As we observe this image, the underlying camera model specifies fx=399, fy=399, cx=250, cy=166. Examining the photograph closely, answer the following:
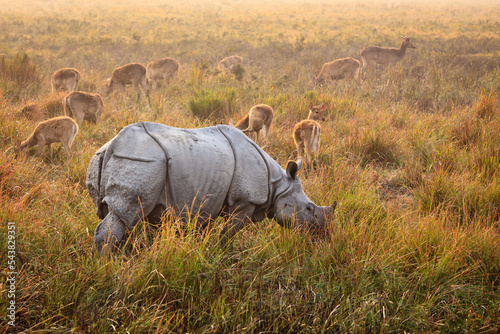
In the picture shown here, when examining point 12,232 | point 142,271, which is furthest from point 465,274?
point 12,232

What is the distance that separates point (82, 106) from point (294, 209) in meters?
5.71

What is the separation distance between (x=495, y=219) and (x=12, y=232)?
476 cm

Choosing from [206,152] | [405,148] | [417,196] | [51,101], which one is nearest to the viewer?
[206,152]

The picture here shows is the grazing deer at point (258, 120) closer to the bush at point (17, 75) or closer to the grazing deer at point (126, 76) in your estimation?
the grazing deer at point (126, 76)

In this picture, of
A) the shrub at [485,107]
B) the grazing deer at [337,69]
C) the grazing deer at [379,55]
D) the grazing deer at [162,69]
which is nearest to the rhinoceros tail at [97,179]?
the shrub at [485,107]

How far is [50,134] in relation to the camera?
19.3 ft

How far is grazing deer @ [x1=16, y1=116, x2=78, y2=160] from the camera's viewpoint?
19.2 feet

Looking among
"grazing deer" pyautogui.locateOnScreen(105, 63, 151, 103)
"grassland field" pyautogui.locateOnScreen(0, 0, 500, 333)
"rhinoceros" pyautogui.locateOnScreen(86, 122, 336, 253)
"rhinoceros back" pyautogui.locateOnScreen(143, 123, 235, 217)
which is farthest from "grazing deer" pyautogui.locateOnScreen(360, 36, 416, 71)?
"rhinoceros back" pyautogui.locateOnScreen(143, 123, 235, 217)

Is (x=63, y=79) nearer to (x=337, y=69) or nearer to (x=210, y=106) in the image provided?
(x=210, y=106)

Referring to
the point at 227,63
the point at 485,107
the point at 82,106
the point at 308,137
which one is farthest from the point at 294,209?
the point at 227,63

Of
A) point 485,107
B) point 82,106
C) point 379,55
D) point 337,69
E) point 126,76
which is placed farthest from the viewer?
point 379,55

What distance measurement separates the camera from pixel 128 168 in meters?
2.87

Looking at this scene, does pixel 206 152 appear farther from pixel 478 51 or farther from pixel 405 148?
pixel 478 51

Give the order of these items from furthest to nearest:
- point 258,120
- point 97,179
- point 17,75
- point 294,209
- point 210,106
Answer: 1. point 17,75
2. point 210,106
3. point 258,120
4. point 294,209
5. point 97,179
